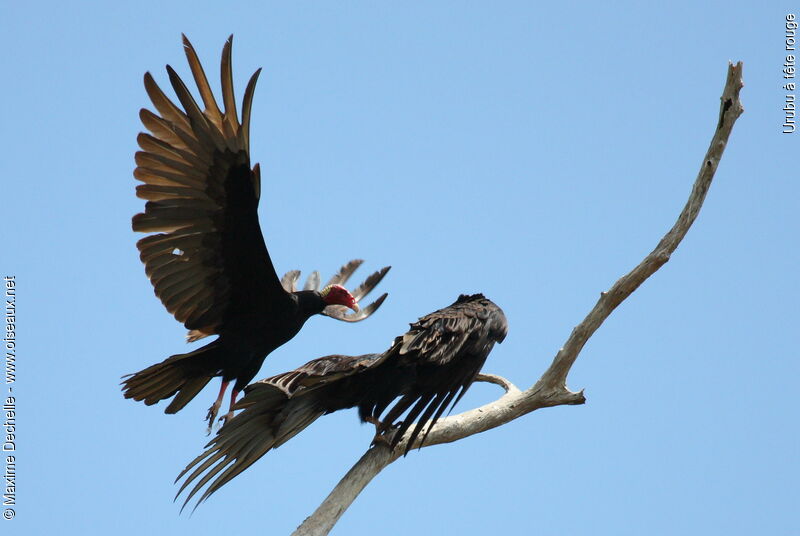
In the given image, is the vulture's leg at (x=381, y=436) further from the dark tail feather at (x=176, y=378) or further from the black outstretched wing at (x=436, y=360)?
the dark tail feather at (x=176, y=378)

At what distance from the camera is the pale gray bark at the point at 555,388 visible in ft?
13.5

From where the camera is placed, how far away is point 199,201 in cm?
510

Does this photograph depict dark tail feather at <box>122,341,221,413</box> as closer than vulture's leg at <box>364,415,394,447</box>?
No

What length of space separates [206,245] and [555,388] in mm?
1838

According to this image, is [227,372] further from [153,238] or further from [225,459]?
[225,459]

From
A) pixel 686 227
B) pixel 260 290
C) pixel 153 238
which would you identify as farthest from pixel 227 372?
pixel 686 227

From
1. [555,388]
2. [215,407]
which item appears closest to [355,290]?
[215,407]

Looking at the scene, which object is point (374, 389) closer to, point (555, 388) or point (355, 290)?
point (555, 388)

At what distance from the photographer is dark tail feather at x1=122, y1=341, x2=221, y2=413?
5.26 metres

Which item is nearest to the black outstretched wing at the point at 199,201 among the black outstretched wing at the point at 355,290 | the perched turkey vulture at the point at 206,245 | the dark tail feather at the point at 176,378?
the perched turkey vulture at the point at 206,245

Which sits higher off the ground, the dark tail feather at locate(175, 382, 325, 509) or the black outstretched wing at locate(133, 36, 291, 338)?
the black outstretched wing at locate(133, 36, 291, 338)

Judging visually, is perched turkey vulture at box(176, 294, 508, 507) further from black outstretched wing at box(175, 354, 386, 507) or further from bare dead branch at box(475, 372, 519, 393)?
bare dead branch at box(475, 372, 519, 393)

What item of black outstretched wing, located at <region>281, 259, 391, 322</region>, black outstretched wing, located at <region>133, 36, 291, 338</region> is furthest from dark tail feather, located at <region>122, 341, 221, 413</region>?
black outstretched wing, located at <region>281, 259, 391, 322</region>

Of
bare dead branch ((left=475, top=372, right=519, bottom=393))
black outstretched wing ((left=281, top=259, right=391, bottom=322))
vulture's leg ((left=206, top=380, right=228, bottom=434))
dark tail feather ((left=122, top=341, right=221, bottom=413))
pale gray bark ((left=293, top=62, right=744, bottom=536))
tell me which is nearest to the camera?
pale gray bark ((left=293, top=62, right=744, bottom=536))
